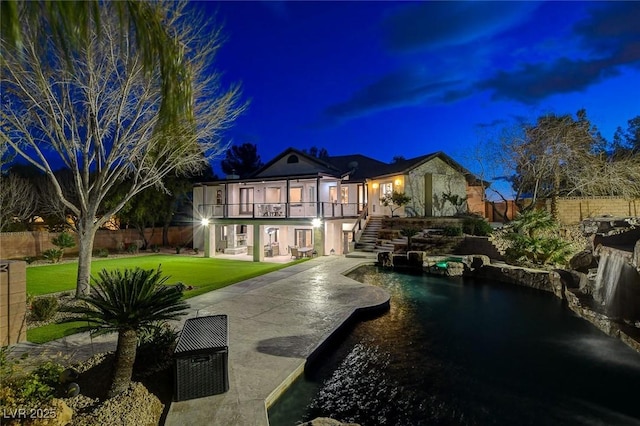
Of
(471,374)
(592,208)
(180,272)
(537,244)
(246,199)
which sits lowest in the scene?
(471,374)

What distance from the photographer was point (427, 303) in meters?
10.9

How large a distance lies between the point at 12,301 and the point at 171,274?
27.8 feet

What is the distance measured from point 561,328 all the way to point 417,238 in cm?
1189

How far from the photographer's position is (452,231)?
19.8 m

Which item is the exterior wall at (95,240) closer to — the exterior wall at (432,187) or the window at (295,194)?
the window at (295,194)

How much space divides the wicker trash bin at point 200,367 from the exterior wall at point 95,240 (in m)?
21.7

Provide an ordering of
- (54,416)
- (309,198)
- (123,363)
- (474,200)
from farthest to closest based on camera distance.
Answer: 1. (474,200)
2. (309,198)
3. (123,363)
4. (54,416)

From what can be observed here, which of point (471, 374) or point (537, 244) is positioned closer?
point (471, 374)

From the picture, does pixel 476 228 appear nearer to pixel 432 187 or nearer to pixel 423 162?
pixel 432 187

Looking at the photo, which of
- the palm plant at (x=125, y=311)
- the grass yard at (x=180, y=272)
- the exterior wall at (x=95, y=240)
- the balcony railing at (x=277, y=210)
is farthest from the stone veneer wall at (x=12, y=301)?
the exterior wall at (x=95, y=240)

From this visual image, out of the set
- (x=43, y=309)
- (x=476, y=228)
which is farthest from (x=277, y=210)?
(x=43, y=309)

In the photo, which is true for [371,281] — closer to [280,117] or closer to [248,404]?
[248,404]

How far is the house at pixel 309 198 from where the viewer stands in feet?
70.8

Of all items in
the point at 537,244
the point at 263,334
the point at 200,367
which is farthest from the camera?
the point at 537,244
